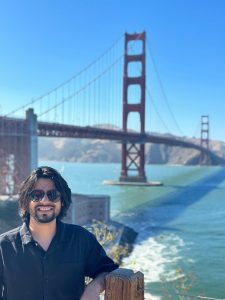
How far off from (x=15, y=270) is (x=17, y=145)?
22794mm

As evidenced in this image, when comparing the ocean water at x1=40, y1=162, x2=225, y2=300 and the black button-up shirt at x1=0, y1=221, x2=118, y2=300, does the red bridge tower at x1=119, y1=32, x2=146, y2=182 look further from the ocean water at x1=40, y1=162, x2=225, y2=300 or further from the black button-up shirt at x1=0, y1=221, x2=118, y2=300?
the black button-up shirt at x1=0, y1=221, x2=118, y2=300

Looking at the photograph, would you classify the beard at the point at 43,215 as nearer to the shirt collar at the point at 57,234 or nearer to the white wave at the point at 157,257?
the shirt collar at the point at 57,234

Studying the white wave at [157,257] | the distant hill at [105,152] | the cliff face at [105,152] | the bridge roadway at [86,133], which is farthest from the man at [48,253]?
the distant hill at [105,152]

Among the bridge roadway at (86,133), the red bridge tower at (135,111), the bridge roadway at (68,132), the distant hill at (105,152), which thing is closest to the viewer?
the bridge roadway at (68,132)

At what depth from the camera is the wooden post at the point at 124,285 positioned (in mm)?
1812

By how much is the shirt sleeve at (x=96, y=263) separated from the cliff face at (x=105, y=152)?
10066 cm

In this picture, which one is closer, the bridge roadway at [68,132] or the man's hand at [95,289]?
the man's hand at [95,289]

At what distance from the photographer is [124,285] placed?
5.95 ft

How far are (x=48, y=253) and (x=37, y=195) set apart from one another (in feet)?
0.87

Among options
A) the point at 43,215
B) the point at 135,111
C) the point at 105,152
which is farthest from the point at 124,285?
the point at 105,152

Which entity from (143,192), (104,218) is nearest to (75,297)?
(104,218)

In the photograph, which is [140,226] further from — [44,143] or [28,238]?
[44,143]

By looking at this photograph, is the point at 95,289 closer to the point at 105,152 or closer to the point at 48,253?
the point at 48,253

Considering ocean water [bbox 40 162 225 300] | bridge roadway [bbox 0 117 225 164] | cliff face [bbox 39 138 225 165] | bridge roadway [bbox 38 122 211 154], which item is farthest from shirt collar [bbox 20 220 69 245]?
cliff face [bbox 39 138 225 165]
